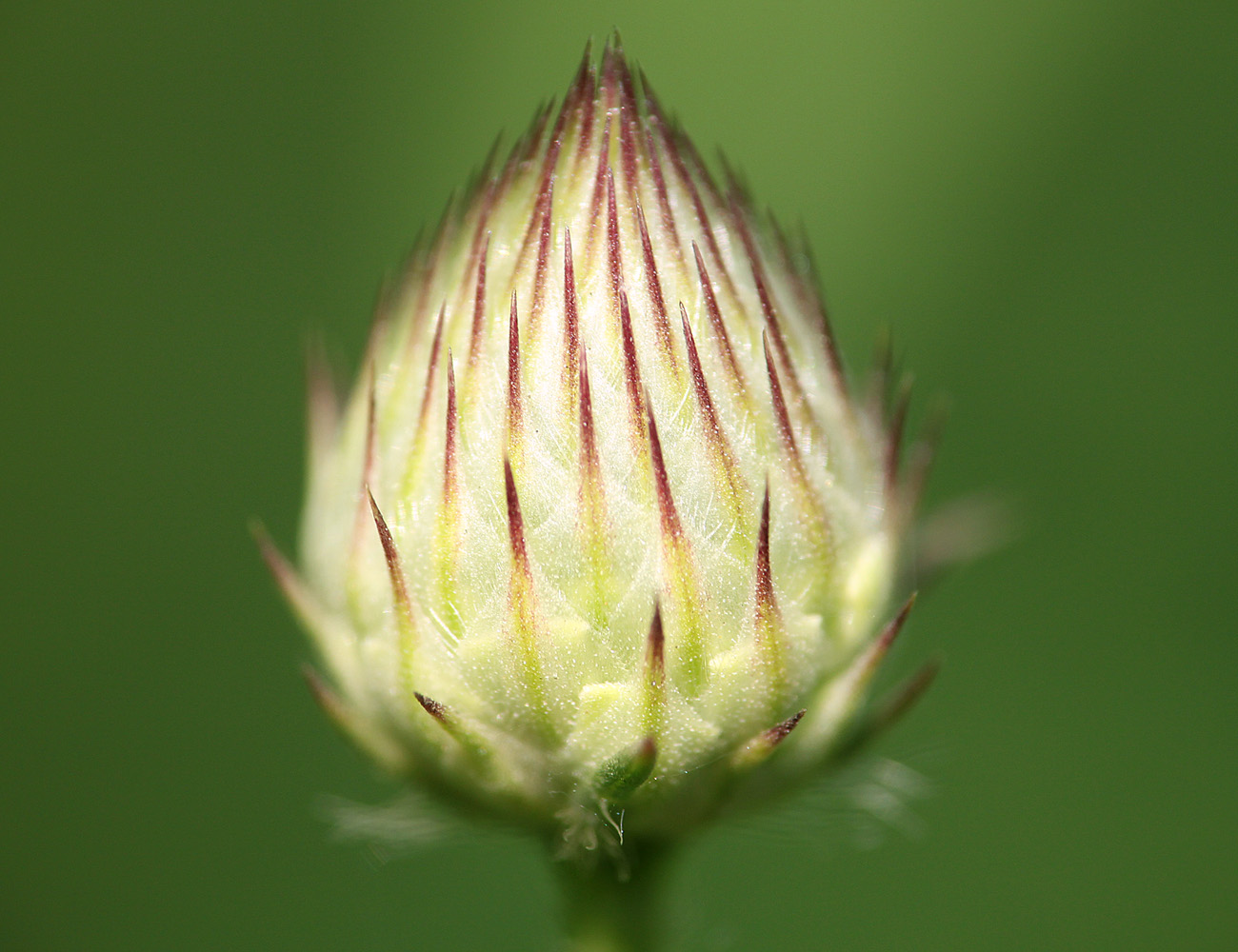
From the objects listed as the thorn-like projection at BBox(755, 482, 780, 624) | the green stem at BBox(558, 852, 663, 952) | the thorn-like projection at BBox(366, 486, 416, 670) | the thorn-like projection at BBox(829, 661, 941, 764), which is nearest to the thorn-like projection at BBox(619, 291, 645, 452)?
the thorn-like projection at BBox(755, 482, 780, 624)

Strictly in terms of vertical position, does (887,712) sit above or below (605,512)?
below

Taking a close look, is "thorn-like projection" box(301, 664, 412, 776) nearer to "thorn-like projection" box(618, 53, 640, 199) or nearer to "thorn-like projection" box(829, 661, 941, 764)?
"thorn-like projection" box(829, 661, 941, 764)

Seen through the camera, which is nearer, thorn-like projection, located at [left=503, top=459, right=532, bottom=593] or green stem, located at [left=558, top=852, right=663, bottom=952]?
thorn-like projection, located at [left=503, top=459, right=532, bottom=593]

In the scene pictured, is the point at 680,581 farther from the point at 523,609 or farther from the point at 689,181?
the point at 689,181

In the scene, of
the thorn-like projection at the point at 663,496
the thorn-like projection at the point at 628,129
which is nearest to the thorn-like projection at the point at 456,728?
the thorn-like projection at the point at 663,496

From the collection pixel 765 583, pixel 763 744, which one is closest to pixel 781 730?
pixel 763 744

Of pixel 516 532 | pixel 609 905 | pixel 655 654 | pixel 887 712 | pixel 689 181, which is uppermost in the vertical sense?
pixel 689 181

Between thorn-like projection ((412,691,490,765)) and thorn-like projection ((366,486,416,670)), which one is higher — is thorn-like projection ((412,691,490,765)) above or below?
below

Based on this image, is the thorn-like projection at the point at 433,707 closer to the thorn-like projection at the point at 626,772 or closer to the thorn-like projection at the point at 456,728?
the thorn-like projection at the point at 456,728
